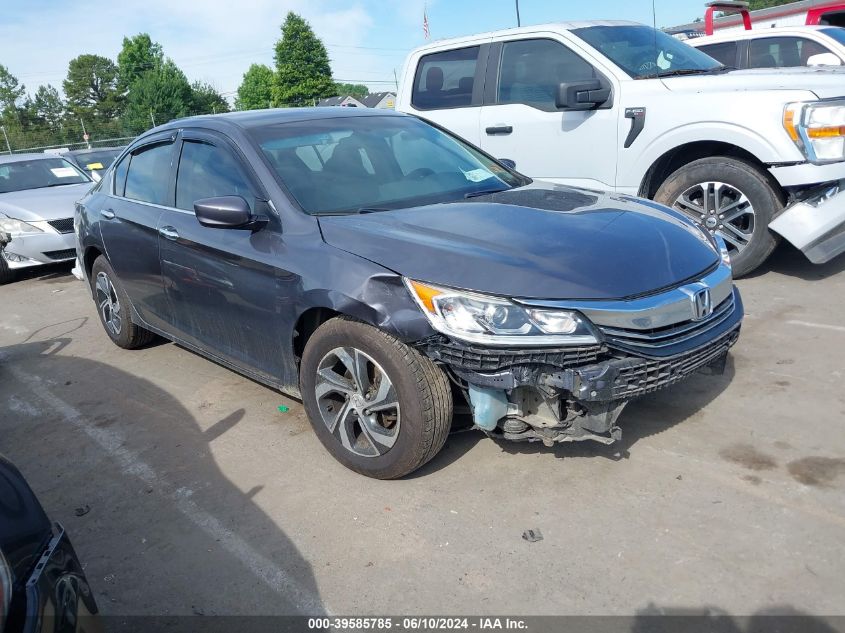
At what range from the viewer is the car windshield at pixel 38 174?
9820mm

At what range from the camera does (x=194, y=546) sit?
302cm

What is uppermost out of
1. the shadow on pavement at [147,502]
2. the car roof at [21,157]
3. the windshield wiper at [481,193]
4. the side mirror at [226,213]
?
the car roof at [21,157]

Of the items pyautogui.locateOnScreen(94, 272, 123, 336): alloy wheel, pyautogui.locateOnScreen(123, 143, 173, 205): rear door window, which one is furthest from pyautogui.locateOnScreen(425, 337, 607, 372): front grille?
pyautogui.locateOnScreen(94, 272, 123, 336): alloy wheel

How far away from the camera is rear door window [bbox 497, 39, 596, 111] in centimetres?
621

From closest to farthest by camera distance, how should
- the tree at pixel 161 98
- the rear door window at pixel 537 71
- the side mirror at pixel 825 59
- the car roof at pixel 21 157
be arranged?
1. the rear door window at pixel 537 71
2. the side mirror at pixel 825 59
3. the car roof at pixel 21 157
4. the tree at pixel 161 98

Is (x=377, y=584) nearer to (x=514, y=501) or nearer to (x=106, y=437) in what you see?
(x=514, y=501)

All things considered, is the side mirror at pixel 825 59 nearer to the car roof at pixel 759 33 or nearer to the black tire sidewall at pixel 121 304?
the car roof at pixel 759 33

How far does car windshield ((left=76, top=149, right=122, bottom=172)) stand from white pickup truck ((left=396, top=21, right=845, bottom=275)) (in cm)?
745

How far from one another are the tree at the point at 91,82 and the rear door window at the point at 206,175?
289ft

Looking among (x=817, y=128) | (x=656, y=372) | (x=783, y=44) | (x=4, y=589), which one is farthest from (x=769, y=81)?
(x=4, y=589)

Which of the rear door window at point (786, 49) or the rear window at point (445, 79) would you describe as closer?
the rear window at point (445, 79)

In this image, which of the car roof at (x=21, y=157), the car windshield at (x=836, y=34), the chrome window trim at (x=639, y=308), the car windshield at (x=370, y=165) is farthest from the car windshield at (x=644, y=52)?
the car roof at (x=21, y=157)

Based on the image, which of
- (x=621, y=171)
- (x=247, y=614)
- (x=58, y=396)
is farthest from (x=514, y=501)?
(x=621, y=171)

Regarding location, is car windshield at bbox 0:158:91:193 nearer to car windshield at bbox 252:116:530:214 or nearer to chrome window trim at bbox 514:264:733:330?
car windshield at bbox 252:116:530:214
